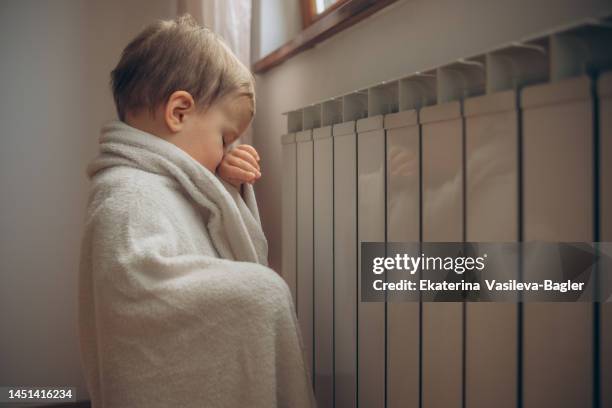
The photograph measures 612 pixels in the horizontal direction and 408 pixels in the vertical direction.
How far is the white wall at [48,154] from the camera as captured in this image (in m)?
1.62

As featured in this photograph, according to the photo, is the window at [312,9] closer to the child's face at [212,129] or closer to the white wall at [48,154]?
the white wall at [48,154]

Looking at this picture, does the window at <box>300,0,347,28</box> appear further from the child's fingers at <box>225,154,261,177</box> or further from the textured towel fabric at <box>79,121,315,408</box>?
the textured towel fabric at <box>79,121,315,408</box>

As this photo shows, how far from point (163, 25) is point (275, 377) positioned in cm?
57

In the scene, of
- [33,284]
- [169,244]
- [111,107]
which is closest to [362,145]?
[169,244]

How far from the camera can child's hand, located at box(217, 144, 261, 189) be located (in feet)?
3.17

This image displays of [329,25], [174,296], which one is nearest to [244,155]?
[329,25]

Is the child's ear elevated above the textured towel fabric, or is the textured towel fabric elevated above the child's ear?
the child's ear

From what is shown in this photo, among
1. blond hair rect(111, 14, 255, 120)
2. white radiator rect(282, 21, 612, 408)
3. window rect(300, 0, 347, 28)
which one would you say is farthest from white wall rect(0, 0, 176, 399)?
white radiator rect(282, 21, 612, 408)

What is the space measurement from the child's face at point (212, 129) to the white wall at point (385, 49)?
0.75 ft

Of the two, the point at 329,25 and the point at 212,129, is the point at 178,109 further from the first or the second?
the point at 329,25

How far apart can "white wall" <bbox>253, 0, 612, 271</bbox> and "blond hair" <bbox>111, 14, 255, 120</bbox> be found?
222 millimetres

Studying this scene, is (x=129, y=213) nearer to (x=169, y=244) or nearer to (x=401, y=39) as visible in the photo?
(x=169, y=244)

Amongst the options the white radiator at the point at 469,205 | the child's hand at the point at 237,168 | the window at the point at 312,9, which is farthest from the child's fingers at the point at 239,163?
the window at the point at 312,9

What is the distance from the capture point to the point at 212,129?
87cm
